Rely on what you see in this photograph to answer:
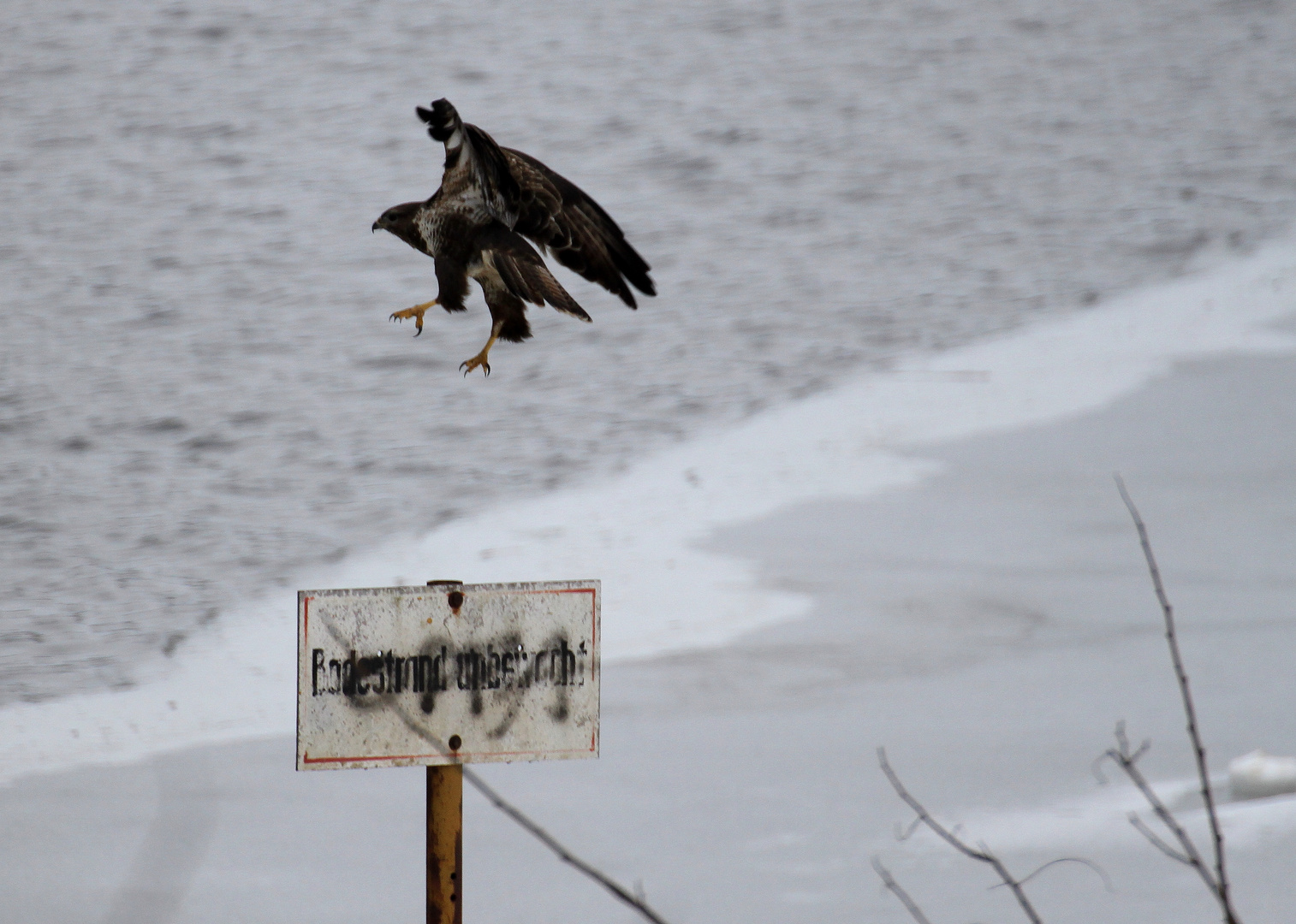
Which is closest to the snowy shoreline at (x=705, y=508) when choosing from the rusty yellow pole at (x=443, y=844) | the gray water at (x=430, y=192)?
the gray water at (x=430, y=192)

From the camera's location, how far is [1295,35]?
6.81 m

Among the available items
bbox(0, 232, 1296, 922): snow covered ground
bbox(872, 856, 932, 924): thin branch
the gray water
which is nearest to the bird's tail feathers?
bbox(872, 856, 932, 924): thin branch

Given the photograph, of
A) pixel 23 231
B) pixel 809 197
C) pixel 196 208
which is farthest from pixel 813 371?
pixel 23 231

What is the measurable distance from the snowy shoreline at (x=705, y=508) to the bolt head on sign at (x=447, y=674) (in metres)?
1.68

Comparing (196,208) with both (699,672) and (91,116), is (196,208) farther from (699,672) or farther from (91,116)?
(699,672)

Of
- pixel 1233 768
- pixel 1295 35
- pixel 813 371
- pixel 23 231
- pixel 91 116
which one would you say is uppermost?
pixel 1295 35

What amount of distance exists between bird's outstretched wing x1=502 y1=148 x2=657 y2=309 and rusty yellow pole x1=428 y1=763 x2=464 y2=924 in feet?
1.71

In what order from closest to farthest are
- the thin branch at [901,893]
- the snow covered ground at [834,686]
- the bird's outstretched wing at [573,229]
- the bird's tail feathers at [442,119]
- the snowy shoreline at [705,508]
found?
the thin branch at [901,893]
the bird's tail feathers at [442,119]
the bird's outstretched wing at [573,229]
the snow covered ground at [834,686]
the snowy shoreline at [705,508]

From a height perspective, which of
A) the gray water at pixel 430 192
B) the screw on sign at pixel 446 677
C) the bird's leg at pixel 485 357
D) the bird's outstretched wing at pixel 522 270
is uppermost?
the gray water at pixel 430 192

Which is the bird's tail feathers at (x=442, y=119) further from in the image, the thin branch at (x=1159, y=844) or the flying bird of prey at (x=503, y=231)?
the thin branch at (x=1159, y=844)

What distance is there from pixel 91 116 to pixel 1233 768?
5.49 m

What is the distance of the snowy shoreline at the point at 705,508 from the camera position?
2883 millimetres

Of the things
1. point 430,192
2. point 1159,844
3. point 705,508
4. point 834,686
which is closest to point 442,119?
point 1159,844

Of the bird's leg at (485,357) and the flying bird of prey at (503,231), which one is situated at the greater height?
the flying bird of prey at (503,231)
